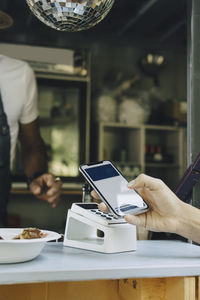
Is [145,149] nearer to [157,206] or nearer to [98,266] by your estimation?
[157,206]

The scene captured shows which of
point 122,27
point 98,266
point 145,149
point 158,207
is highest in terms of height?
point 122,27

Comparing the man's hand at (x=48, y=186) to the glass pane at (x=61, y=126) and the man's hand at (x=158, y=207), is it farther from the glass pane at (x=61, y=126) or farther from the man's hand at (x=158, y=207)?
the glass pane at (x=61, y=126)

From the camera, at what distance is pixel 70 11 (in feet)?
4.20

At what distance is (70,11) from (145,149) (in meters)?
3.59

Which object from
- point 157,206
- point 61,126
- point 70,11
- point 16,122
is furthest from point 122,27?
point 157,206

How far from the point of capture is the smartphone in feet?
3.92

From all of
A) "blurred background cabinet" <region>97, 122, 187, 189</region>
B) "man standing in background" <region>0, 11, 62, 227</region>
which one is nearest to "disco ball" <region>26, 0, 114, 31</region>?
"man standing in background" <region>0, 11, 62, 227</region>

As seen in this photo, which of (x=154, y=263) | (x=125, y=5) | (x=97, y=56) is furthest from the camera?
(x=97, y=56)

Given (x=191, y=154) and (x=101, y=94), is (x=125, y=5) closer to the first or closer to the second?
(x=101, y=94)

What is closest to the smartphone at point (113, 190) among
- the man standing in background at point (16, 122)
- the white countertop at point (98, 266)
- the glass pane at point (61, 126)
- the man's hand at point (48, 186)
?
the white countertop at point (98, 266)

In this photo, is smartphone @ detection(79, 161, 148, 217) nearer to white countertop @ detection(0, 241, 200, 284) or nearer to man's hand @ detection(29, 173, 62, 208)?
white countertop @ detection(0, 241, 200, 284)

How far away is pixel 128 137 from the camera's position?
4914mm

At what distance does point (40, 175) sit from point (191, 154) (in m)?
0.81

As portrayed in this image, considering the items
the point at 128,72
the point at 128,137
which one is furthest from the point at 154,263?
the point at 128,72
